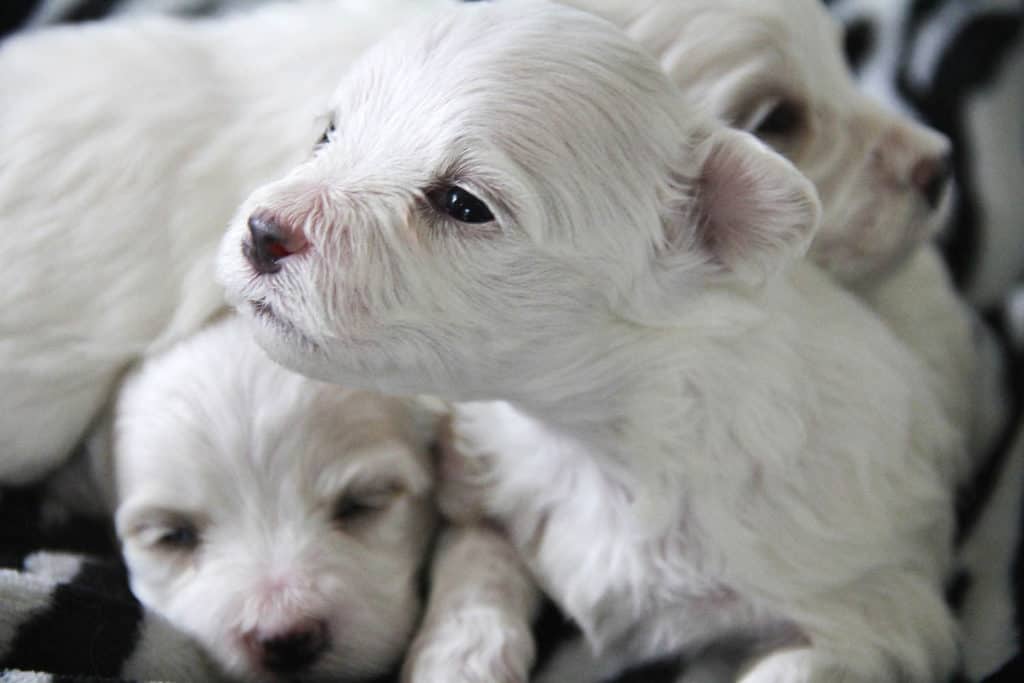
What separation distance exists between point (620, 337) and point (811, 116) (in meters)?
0.53

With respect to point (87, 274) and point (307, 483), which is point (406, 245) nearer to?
point (307, 483)

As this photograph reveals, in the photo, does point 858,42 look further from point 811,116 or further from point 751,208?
point 751,208

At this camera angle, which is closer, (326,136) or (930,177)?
(326,136)

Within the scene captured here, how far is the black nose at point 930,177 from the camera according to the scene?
62.7 inches

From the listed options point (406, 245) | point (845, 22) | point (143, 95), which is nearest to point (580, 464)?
point (406, 245)

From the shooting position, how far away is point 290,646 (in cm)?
138

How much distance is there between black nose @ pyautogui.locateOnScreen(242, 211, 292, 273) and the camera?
1092 mm

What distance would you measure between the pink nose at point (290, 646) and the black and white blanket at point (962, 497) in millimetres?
78

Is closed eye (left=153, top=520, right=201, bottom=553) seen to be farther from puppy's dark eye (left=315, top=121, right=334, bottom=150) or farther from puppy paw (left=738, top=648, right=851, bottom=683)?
puppy paw (left=738, top=648, right=851, bottom=683)

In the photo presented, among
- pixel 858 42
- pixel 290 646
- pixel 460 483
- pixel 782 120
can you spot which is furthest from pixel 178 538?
pixel 858 42

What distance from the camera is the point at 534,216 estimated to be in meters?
1.12

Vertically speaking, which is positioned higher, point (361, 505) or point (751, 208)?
→ point (751, 208)

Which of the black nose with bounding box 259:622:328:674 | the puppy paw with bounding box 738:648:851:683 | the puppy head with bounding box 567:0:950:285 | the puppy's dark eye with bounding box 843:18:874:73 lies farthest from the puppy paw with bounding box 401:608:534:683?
the puppy's dark eye with bounding box 843:18:874:73

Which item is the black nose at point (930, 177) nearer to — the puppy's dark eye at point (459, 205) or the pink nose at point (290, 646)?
the puppy's dark eye at point (459, 205)
